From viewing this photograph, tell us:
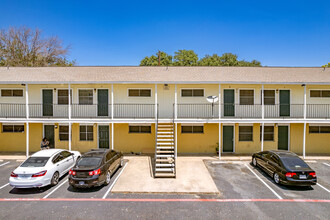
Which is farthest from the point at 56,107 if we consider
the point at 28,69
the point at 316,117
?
the point at 316,117

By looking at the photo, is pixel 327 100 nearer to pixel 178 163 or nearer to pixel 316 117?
pixel 316 117

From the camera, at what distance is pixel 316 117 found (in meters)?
13.7

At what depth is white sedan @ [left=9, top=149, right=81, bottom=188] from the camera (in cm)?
795

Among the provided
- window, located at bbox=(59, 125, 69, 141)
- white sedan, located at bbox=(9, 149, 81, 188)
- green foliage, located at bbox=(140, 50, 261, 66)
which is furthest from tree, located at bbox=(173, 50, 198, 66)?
white sedan, located at bbox=(9, 149, 81, 188)

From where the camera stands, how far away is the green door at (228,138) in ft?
47.3

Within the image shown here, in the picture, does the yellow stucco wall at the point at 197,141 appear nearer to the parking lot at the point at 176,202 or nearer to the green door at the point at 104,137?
the parking lot at the point at 176,202

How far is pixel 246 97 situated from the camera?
14.2 meters

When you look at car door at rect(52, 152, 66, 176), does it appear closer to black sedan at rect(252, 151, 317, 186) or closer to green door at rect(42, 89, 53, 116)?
green door at rect(42, 89, 53, 116)

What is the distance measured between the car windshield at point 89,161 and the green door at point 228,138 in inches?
372

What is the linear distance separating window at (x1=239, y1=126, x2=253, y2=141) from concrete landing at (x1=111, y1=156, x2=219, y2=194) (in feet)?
14.7

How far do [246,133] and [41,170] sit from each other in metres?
13.3

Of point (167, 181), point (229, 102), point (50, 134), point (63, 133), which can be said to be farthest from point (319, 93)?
point (50, 134)

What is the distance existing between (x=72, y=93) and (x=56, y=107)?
157 cm

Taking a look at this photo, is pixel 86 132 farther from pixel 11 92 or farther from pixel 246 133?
pixel 246 133
